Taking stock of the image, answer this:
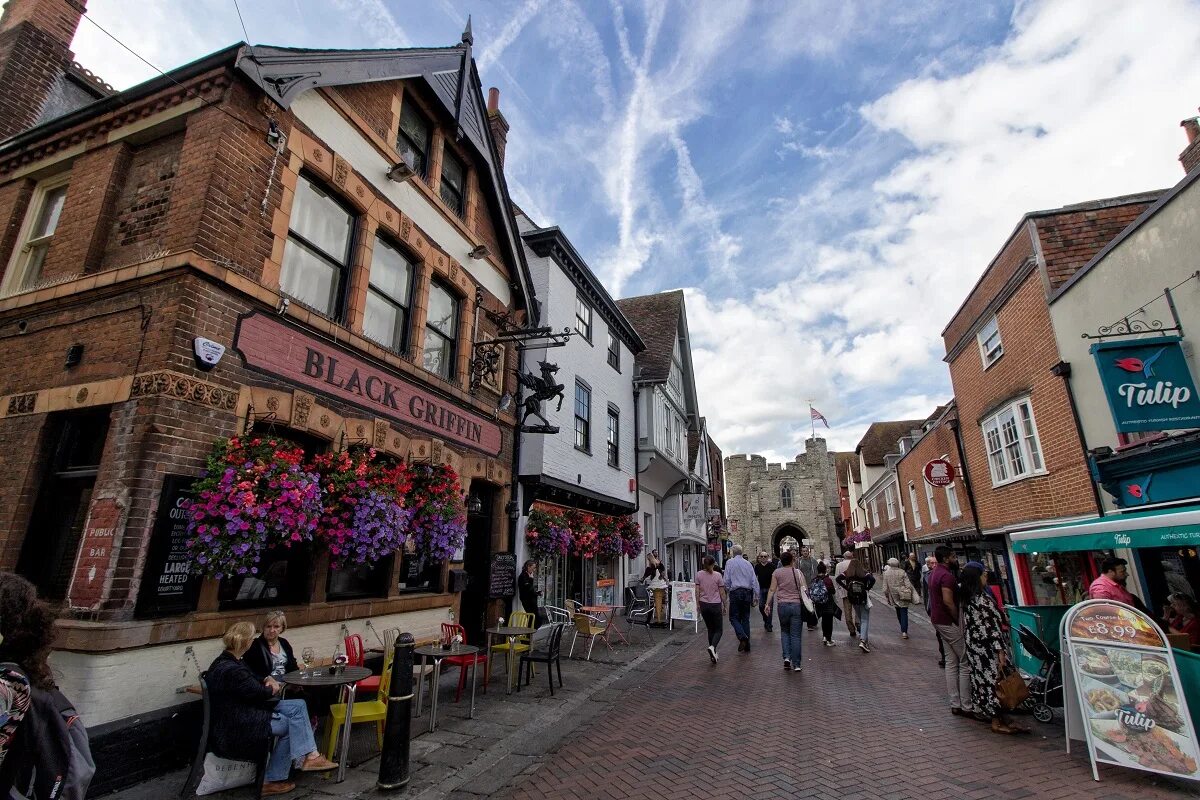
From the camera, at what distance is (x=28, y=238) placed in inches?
285

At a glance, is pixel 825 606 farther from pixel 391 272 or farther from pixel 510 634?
pixel 391 272

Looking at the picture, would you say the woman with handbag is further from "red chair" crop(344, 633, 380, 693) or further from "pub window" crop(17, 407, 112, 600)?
"pub window" crop(17, 407, 112, 600)

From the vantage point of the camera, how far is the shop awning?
5.04 meters

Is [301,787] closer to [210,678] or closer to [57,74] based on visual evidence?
[210,678]

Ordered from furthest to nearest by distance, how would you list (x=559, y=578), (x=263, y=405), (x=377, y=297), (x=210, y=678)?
1. (x=559, y=578)
2. (x=377, y=297)
3. (x=263, y=405)
4. (x=210, y=678)

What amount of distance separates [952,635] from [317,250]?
29.9 ft

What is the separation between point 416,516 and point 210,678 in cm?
346

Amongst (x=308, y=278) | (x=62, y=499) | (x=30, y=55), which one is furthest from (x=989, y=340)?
(x=30, y=55)

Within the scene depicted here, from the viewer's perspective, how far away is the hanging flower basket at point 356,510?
232 inches

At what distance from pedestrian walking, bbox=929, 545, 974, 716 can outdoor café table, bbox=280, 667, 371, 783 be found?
20.7 ft

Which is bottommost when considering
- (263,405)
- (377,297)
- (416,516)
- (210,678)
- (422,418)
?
(210,678)

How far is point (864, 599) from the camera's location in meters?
11.2

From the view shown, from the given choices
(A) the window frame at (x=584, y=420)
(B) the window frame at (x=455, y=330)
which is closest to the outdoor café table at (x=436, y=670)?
(B) the window frame at (x=455, y=330)

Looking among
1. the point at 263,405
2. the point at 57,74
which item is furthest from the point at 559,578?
the point at 57,74
